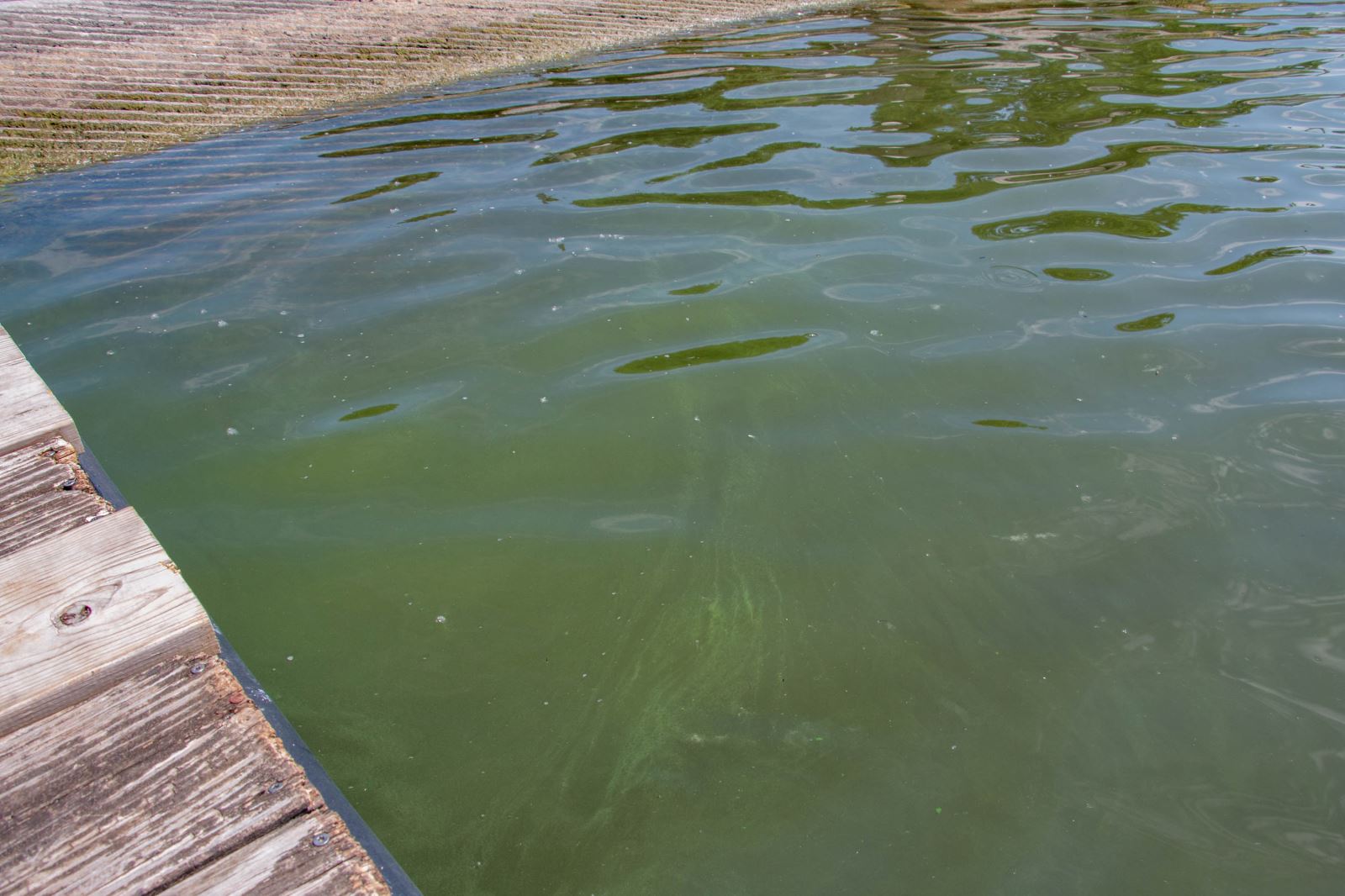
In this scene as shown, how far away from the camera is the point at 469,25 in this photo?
9.46 meters

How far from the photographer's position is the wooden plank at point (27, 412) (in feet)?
9.02

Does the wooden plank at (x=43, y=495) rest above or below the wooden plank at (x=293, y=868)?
above

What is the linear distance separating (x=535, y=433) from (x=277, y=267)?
208 centimetres

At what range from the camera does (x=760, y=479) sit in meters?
3.67

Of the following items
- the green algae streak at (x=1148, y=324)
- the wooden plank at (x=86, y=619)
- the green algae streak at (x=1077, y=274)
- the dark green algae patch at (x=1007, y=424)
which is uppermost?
the wooden plank at (x=86, y=619)

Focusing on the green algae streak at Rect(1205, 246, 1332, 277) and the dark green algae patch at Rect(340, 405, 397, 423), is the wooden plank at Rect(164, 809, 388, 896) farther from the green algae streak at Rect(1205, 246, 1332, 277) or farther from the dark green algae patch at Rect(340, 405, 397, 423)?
the green algae streak at Rect(1205, 246, 1332, 277)

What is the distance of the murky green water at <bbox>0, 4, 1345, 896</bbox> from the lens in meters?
2.56

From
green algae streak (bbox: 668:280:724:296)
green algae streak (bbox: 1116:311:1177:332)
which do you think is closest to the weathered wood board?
green algae streak (bbox: 668:280:724:296)

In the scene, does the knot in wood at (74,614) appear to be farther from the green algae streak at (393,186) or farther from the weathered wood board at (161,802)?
the green algae streak at (393,186)

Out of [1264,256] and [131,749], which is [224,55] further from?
[131,749]

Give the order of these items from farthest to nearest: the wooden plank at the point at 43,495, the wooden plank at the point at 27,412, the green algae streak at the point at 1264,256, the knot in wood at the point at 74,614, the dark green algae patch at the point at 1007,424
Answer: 1. the green algae streak at the point at 1264,256
2. the dark green algae patch at the point at 1007,424
3. the wooden plank at the point at 27,412
4. the wooden plank at the point at 43,495
5. the knot in wood at the point at 74,614

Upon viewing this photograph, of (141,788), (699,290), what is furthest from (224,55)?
(141,788)

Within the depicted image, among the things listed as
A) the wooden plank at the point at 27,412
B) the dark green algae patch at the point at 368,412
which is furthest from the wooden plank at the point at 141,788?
the dark green algae patch at the point at 368,412

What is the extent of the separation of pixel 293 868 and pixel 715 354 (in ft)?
9.98
